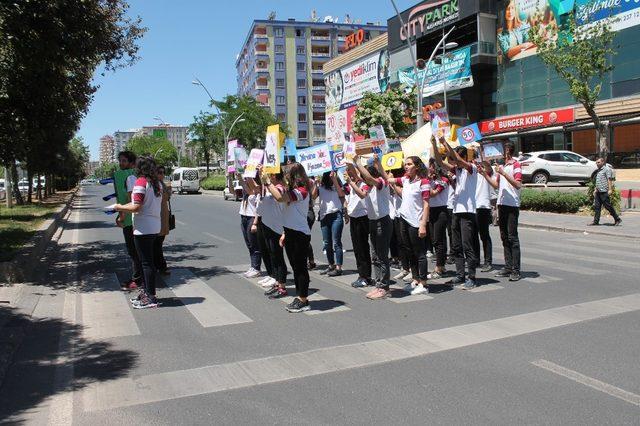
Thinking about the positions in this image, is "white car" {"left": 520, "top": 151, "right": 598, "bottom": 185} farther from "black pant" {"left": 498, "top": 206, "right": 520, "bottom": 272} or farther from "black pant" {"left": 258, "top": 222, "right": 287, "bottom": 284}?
"black pant" {"left": 258, "top": 222, "right": 287, "bottom": 284}

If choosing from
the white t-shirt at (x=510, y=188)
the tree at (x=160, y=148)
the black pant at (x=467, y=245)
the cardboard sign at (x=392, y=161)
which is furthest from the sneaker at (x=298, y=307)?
the tree at (x=160, y=148)

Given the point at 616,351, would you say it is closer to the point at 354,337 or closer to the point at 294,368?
the point at 354,337

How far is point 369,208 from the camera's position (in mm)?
7008

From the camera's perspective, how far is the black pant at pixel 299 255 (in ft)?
20.9

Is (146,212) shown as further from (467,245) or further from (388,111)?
(388,111)

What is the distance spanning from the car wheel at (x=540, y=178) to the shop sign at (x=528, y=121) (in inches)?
286

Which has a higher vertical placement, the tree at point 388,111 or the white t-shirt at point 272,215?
the tree at point 388,111

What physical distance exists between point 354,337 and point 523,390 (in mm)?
1782

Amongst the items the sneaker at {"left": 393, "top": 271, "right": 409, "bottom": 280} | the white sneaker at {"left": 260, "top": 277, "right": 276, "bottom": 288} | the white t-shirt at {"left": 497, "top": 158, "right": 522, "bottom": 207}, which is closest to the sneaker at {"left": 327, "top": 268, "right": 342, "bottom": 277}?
the sneaker at {"left": 393, "top": 271, "right": 409, "bottom": 280}

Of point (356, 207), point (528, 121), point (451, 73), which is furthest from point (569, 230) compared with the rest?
point (451, 73)

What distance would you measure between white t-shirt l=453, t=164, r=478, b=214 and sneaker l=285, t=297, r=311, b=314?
2628 millimetres

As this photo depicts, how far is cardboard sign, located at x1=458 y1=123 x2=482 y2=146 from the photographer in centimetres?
818

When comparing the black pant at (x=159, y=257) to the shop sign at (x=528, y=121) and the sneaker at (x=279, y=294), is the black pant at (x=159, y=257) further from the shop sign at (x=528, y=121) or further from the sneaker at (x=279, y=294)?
the shop sign at (x=528, y=121)

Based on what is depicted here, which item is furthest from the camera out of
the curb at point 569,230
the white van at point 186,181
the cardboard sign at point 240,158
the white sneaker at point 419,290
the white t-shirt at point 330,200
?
the white van at point 186,181
